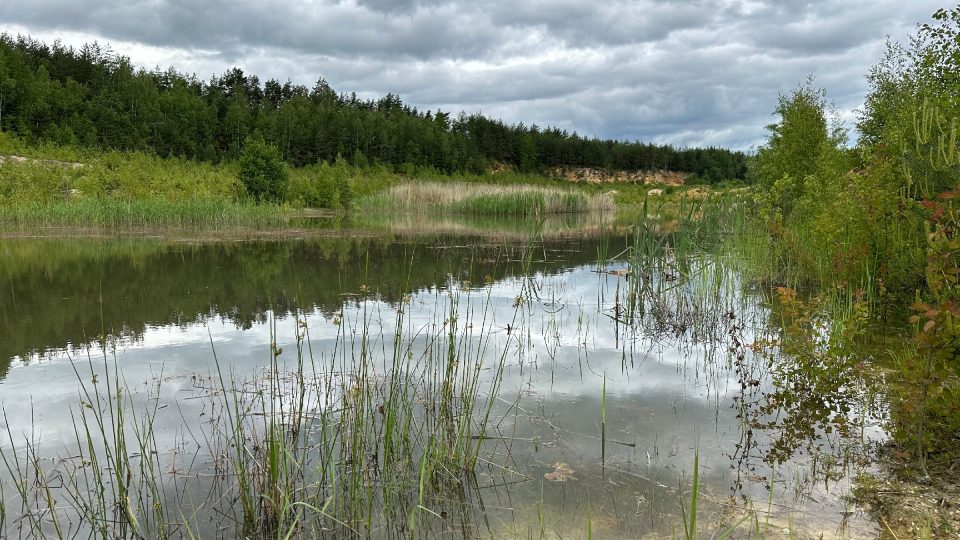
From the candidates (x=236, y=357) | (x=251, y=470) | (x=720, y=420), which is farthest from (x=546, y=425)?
(x=236, y=357)

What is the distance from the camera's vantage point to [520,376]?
4309 mm

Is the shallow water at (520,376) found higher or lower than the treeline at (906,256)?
lower

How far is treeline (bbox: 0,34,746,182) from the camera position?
37.3 metres

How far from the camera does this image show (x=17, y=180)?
68.8 ft

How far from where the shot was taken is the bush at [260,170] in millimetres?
24062

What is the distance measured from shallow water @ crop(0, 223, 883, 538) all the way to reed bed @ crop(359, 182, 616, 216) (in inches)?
680

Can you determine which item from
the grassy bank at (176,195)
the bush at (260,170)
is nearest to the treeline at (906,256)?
the grassy bank at (176,195)

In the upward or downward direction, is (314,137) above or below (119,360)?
above

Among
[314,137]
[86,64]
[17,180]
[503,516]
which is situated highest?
[86,64]

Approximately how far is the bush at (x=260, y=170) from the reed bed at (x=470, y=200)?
197 inches

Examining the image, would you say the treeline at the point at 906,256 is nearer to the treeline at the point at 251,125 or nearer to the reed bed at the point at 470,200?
the reed bed at the point at 470,200

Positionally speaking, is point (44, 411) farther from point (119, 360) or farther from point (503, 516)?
point (503, 516)

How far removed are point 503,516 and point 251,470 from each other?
1.14m

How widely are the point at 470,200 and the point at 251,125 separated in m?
25.8
